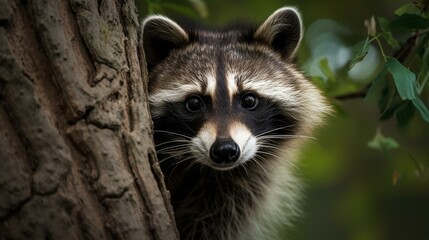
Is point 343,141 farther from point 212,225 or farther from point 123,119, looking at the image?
point 123,119

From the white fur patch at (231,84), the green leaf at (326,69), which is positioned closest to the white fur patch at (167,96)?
the white fur patch at (231,84)

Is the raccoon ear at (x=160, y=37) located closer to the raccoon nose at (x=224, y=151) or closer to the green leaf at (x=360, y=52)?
the raccoon nose at (x=224, y=151)

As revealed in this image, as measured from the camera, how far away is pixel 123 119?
3.20 m

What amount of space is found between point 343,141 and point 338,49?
5.13 ft

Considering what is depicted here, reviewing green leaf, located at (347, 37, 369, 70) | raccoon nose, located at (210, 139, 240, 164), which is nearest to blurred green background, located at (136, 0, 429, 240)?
raccoon nose, located at (210, 139, 240, 164)

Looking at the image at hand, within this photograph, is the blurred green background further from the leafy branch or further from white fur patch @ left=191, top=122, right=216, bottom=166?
white fur patch @ left=191, top=122, right=216, bottom=166

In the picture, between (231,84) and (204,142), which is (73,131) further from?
(231,84)

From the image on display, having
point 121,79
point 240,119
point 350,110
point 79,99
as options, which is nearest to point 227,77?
point 240,119

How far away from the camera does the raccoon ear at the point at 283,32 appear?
15.6 ft

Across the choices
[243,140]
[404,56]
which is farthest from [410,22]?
[243,140]

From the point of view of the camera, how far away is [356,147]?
9.30m

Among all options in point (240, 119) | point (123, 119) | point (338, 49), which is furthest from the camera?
point (338, 49)

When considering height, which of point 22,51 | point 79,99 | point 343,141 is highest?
point 22,51

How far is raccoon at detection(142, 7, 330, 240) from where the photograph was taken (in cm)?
429
